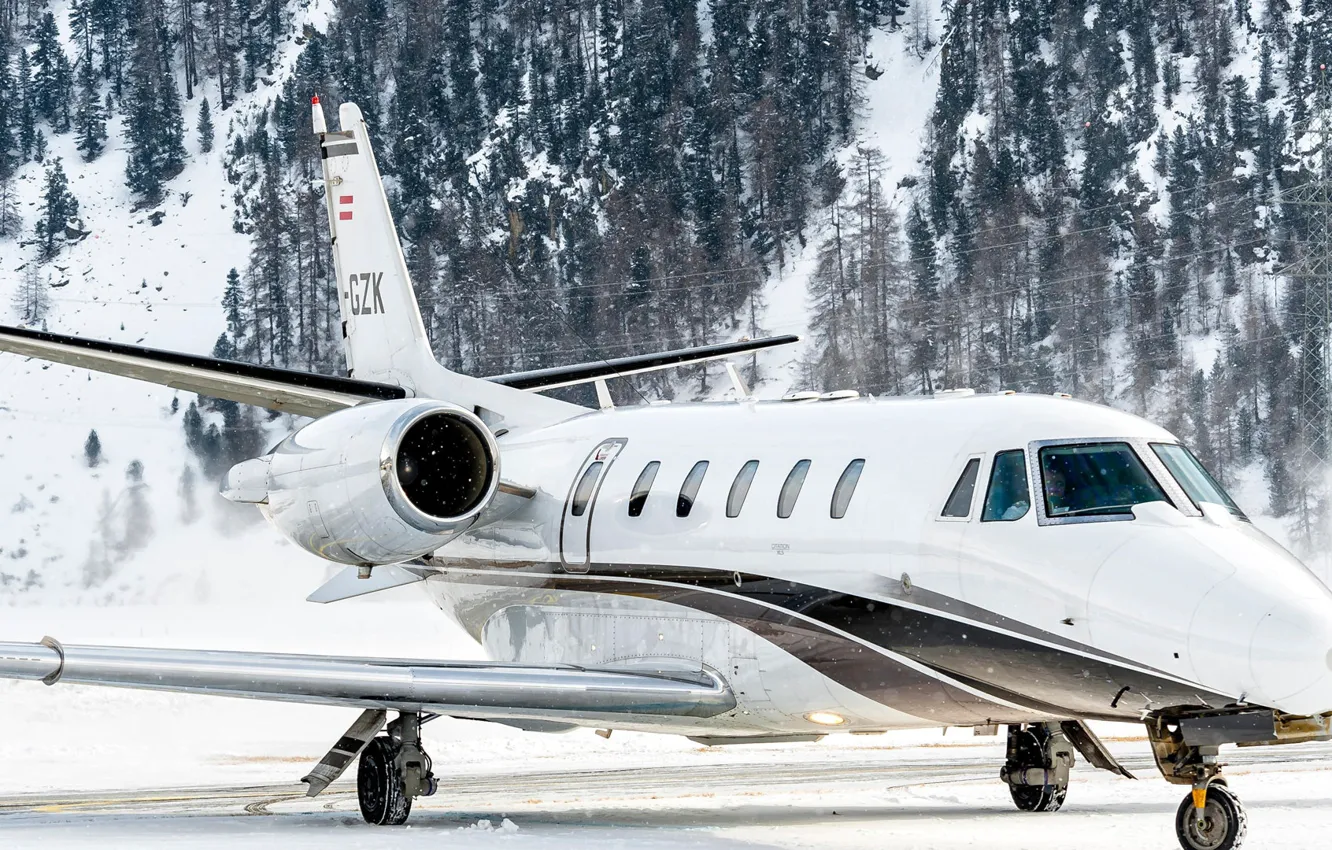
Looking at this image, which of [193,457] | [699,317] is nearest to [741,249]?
[699,317]

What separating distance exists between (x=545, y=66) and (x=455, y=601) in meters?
77.1

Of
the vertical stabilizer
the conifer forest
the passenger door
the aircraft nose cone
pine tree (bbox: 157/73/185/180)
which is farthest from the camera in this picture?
pine tree (bbox: 157/73/185/180)

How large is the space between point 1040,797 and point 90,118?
95.4m

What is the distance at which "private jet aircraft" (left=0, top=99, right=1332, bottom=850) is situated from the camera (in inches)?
353

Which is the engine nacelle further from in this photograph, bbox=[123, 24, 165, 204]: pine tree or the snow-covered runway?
bbox=[123, 24, 165, 204]: pine tree

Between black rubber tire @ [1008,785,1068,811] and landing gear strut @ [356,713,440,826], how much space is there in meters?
4.28

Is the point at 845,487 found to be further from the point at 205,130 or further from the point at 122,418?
the point at 205,130

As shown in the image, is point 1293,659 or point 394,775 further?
point 394,775

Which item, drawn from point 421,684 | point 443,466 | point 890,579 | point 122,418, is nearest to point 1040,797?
point 890,579

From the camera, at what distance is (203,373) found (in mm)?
13695

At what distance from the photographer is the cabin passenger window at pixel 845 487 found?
35.2 feet

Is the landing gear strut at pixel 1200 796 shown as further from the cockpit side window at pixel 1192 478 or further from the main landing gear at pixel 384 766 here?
the main landing gear at pixel 384 766

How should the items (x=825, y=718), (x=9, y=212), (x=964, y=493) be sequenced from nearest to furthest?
(x=964, y=493)
(x=825, y=718)
(x=9, y=212)

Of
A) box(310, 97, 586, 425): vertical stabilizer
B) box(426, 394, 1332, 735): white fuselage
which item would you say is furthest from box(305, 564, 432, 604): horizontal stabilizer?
box(310, 97, 586, 425): vertical stabilizer
